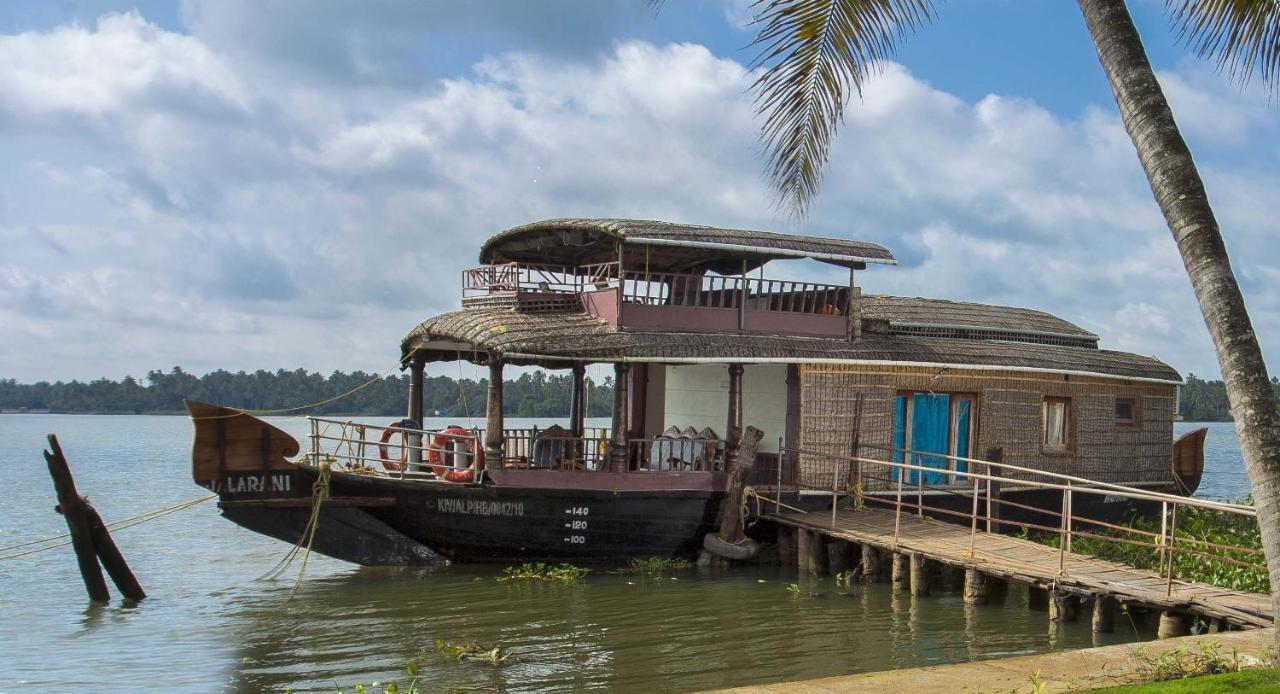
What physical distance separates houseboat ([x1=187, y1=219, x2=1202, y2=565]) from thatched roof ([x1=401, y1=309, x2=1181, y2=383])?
0.03 m

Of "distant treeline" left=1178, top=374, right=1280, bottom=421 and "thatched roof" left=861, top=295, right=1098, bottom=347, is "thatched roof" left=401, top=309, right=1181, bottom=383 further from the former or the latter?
"distant treeline" left=1178, top=374, right=1280, bottom=421

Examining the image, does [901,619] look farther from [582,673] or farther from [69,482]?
[69,482]

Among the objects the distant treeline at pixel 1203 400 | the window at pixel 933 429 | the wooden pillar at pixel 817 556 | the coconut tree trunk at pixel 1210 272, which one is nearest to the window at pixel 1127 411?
the window at pixel 933 429

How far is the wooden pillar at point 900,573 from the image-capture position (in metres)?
12.0

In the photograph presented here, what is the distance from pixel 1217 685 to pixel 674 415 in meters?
10.6

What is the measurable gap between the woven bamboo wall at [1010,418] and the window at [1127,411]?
82 millimetres

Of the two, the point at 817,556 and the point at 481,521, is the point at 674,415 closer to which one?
the point at 817,556

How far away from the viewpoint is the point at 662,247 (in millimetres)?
13859

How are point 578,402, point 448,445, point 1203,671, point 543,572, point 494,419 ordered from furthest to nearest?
point 578,402 → point 448,445 → point 543,572 → point 494,419 → point 1203,671

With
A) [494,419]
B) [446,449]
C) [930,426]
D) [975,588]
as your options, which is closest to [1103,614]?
[975,588]

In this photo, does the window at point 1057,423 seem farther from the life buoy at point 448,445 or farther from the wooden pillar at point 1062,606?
the life buoy at point 448,445

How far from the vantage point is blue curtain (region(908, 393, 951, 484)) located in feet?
48.8

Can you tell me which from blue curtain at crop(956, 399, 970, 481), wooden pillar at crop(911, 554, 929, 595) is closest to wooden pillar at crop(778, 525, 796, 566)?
wooden pillar at crop(911, 554, 929, 595)

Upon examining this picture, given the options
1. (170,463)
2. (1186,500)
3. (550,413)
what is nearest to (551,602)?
(1186,500)
